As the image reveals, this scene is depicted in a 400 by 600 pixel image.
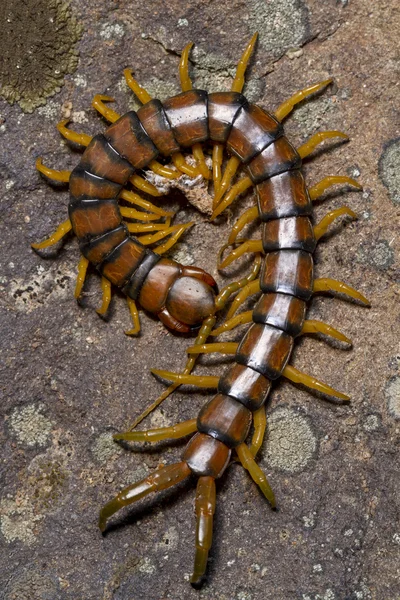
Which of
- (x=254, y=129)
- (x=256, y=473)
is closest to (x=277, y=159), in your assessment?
(x=254, y=129)

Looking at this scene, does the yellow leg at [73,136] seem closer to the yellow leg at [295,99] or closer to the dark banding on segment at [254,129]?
the dark banding on segment at [254,129]

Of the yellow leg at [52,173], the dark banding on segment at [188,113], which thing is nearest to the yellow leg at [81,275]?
the yellow leg at [52,173]

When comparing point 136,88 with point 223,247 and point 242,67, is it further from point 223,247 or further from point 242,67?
point 223,247

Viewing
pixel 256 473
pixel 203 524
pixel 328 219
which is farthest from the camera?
pixel 328 219

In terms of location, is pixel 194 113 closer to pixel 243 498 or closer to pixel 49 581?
pixel 243 498

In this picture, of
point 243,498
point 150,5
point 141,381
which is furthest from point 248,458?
point 150,5
